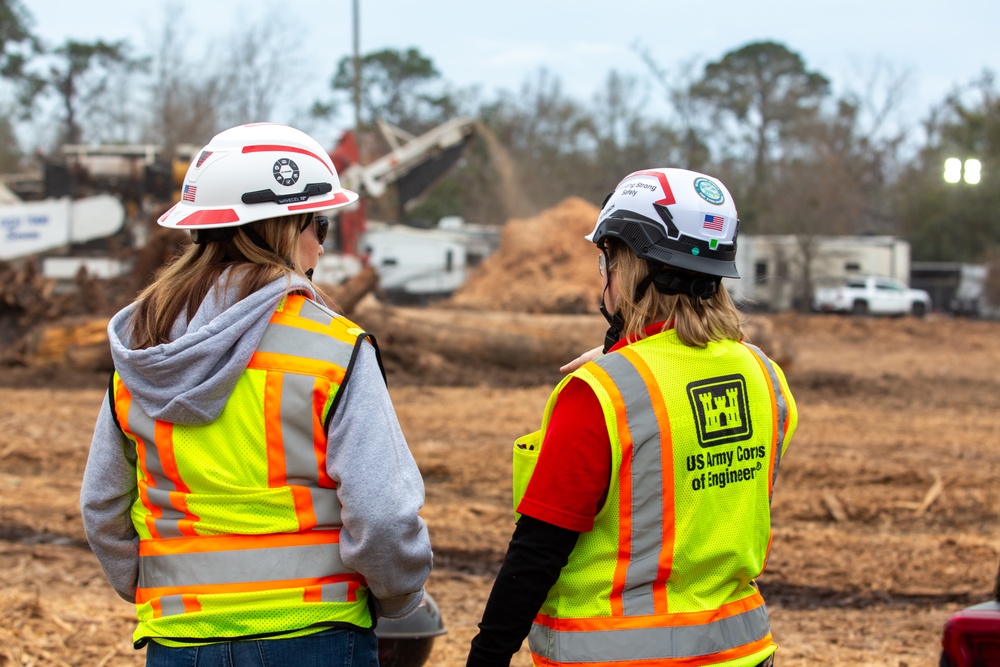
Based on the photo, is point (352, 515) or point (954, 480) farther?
point (954, 480)

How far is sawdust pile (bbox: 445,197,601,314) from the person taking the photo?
23.1 m

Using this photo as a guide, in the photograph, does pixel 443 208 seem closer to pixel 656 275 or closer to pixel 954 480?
pixel 954 480

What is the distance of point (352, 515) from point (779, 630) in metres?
3.86

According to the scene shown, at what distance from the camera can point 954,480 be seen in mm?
8555

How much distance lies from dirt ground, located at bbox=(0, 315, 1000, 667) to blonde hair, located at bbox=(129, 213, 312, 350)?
2.82 m

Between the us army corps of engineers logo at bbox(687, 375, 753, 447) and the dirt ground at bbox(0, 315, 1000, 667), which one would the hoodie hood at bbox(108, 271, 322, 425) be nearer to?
the us army corps of engineers logo at bbox(687, 375, 753, 447)

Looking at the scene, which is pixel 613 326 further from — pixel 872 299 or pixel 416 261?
pixel 872 299

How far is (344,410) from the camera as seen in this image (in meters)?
2.20

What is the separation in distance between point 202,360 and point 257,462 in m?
0.26

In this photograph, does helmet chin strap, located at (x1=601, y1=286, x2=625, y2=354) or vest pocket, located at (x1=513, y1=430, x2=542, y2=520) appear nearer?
vest pocket, located at (x1=513, y1=430, x2=542, y2=520)

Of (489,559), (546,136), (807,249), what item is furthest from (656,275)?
(546,136)

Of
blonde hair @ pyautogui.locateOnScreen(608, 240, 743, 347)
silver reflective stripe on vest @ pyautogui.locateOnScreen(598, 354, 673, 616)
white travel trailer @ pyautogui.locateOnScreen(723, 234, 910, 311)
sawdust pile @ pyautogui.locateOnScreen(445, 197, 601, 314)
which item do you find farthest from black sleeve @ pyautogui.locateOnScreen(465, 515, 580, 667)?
white travel trailer @ pyautogui.locateOnScreen(723, 234, 910, 311)

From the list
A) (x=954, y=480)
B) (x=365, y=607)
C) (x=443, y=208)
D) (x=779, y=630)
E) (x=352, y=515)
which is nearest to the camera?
(x=352, y=515)

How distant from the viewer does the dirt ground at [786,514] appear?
199 inches
